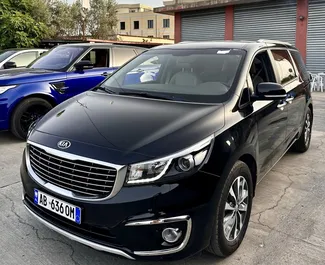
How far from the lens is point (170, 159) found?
2.11m

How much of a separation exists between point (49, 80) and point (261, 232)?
4292mm

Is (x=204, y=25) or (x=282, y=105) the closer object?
(x=282, y=105)

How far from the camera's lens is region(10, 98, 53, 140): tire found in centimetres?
544

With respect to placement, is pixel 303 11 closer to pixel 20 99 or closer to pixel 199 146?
pixel 20 99

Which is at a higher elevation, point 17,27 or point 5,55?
point 17,27

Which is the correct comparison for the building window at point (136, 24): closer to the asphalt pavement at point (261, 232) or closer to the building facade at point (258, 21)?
the building facade at point (258, 21)

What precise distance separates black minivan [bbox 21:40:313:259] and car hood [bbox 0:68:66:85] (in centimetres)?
257

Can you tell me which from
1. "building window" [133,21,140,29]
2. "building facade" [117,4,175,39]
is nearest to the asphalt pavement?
"building facade" [117,4,175,39]

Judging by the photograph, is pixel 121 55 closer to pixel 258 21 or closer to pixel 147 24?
pixel 258 21

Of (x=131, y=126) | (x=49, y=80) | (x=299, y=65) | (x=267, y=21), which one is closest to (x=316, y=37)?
(x=267, y=21)

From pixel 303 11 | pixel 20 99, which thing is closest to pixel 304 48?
pixel 303 11

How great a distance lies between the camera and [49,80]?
5.72 m

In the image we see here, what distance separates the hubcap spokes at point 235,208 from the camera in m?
2.47

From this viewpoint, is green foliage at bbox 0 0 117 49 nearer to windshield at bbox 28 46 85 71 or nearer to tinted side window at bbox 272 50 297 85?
windshield at bbox 28 46 85 71
